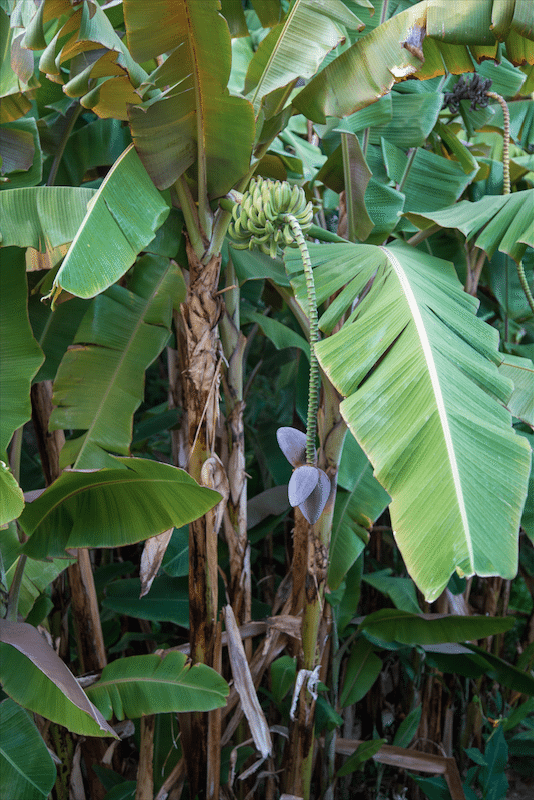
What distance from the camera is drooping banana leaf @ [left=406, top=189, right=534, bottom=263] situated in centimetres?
103

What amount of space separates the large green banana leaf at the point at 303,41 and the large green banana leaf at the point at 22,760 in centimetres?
125

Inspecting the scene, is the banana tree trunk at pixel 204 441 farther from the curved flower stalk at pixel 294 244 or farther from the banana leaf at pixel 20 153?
the banana leaf at pixel 20 153

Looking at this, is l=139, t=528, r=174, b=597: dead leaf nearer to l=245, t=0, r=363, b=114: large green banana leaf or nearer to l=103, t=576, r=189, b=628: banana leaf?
l=103, t=576, r=189, b=628: banana leaf

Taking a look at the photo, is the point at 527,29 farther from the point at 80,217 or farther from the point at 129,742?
the point at 129,742

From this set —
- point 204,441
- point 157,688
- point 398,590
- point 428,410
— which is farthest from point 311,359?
point 398,590

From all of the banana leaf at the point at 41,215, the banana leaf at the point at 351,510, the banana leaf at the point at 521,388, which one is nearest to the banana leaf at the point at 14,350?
the banana leaf at the point at 41,215

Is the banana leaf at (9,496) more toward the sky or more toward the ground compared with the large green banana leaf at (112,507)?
more toward the sky

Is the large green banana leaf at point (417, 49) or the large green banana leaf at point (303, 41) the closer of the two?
the large green banana leaf at point (417, 49)

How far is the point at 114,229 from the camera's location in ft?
3.05

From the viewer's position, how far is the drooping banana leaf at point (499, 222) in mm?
1027

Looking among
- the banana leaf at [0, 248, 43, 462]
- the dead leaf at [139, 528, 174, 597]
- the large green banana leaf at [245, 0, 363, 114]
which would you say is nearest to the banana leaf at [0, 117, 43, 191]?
the banana leaf at [0, 248, 43, 462]

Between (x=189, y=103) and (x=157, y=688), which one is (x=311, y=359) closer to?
(x=189, y=103)

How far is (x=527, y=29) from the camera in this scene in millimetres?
806

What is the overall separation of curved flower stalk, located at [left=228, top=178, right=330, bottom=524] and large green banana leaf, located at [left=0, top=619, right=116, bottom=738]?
478mm
